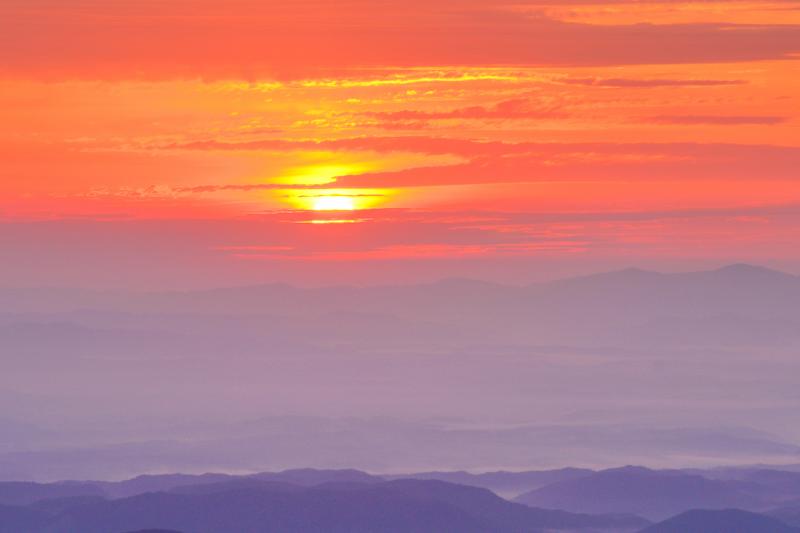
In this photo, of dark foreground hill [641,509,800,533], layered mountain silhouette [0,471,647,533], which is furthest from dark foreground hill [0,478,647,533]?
dark foreground hill [641,509,800,533]

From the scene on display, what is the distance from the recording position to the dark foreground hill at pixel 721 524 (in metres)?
166

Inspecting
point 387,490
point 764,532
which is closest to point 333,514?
point 387,490

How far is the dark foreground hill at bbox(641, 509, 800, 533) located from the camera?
166 m

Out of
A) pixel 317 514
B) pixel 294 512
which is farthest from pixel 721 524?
pixel 294 512

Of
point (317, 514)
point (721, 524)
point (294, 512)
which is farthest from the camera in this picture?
point (294, 512)

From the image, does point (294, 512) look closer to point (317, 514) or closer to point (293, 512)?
point (293, 512)

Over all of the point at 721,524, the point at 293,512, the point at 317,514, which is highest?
the point at 293,512

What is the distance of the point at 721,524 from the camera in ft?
550

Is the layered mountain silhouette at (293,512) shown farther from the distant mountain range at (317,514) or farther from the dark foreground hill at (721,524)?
the dark foreground hill at (721,524)

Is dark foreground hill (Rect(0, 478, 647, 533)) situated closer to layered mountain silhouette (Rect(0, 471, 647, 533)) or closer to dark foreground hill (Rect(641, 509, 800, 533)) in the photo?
layered mountain silhouette (Rect(0, 471, 647, 533))

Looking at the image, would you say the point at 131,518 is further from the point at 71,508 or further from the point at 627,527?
the point at 627,527

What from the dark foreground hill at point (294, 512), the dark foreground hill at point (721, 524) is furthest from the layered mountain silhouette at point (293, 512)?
the dark foreground hill at point (721, 524)

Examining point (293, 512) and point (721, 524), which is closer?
point (721, 524)

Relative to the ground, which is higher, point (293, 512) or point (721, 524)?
point (293, 512)
